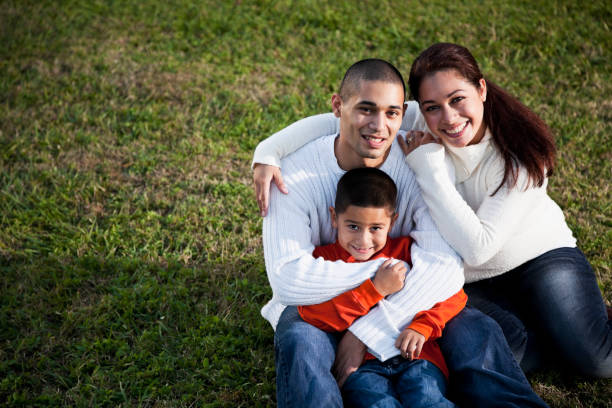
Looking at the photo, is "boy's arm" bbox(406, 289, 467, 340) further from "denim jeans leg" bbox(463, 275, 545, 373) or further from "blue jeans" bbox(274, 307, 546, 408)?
"denim jeans leg" bbox(463, 275, 545, 373)

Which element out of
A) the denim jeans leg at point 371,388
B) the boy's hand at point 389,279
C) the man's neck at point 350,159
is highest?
the man's neck at point 350,159

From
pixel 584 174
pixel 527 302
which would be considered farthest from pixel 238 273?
pixel 584 174

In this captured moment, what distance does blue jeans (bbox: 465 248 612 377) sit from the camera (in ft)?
10.5

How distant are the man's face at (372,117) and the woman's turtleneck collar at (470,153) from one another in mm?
419

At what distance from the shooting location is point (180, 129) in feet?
18.7

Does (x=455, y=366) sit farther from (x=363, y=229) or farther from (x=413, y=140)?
(x=413, y=140)

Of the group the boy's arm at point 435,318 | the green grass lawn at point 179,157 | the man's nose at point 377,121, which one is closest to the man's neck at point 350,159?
the man's nose at point 377,121

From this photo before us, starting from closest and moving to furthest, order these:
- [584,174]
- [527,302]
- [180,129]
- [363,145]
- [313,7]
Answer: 1. [363,145]
2. [527,302]
3. [584,174]
4. [180,129]
5. [313,7]

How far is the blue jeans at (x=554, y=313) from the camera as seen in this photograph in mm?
3215

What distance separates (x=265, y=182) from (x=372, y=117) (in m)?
0.73

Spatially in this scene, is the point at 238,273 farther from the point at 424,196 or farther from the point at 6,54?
the point at 6,54

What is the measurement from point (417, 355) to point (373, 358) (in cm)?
24

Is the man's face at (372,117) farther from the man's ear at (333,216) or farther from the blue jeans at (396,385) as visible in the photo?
the blue jeans at (396,385)

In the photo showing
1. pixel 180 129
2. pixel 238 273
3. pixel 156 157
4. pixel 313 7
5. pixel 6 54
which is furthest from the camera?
pixel 313 7
